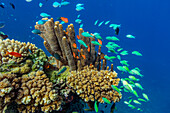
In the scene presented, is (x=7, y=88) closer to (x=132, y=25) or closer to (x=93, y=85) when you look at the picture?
(x=93, y=85)

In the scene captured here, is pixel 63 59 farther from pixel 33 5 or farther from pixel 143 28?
pixel 143 28

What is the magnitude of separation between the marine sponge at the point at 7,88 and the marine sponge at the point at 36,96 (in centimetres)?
14

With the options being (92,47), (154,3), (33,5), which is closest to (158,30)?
(154,3)

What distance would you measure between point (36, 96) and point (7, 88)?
636mm

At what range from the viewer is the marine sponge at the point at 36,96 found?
2.57 metres

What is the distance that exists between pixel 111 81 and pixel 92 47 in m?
1.37

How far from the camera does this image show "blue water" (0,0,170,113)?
26219mm

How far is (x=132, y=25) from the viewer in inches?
3733

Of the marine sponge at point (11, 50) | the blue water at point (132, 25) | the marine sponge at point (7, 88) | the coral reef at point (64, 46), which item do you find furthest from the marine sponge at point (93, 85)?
the blue water at point (132, 25)

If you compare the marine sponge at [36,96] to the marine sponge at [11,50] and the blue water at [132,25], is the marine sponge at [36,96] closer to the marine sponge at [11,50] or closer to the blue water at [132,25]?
the marine sponge at [11,50]

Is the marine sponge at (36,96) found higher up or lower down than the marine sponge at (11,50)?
lower down

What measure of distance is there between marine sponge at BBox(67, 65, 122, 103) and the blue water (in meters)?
10.7

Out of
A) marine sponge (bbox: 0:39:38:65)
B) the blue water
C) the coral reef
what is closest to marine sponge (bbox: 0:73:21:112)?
marine sponge (bbox: 0:39:38:65)

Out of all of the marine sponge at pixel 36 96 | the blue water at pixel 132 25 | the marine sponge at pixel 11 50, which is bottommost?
the marine sponge at pixel 36 96
